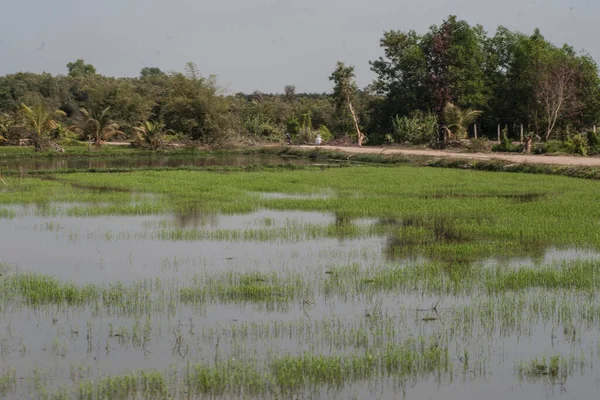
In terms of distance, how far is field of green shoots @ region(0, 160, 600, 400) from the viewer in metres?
5.22

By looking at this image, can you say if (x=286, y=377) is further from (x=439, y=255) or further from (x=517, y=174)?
(x=517, y=174)

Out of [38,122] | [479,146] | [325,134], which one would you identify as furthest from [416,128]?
[38,122]

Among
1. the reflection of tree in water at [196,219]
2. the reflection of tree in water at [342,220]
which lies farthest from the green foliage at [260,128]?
the reflection of tree in water at [342,220]

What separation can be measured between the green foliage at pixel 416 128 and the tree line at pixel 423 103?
42 mm

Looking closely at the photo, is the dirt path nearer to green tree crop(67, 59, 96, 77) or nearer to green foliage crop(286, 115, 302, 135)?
green foliage crop(286, 115, 302, 135)

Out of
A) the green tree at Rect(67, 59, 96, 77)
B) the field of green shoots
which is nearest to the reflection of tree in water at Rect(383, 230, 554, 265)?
the field of green shoots

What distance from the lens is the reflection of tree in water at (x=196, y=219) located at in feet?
40.3

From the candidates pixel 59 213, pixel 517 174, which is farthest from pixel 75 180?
pixel 517 174

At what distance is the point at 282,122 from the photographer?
45094mm

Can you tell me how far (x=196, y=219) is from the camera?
1299 cm

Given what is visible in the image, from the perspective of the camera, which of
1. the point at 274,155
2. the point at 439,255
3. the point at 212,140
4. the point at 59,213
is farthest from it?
the point at 212,140

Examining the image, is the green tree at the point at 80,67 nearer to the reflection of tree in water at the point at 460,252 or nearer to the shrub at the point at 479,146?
the shrub at the point at 479,146

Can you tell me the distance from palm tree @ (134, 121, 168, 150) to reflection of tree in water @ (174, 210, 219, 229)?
2003cm

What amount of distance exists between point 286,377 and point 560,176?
51.6 feet
